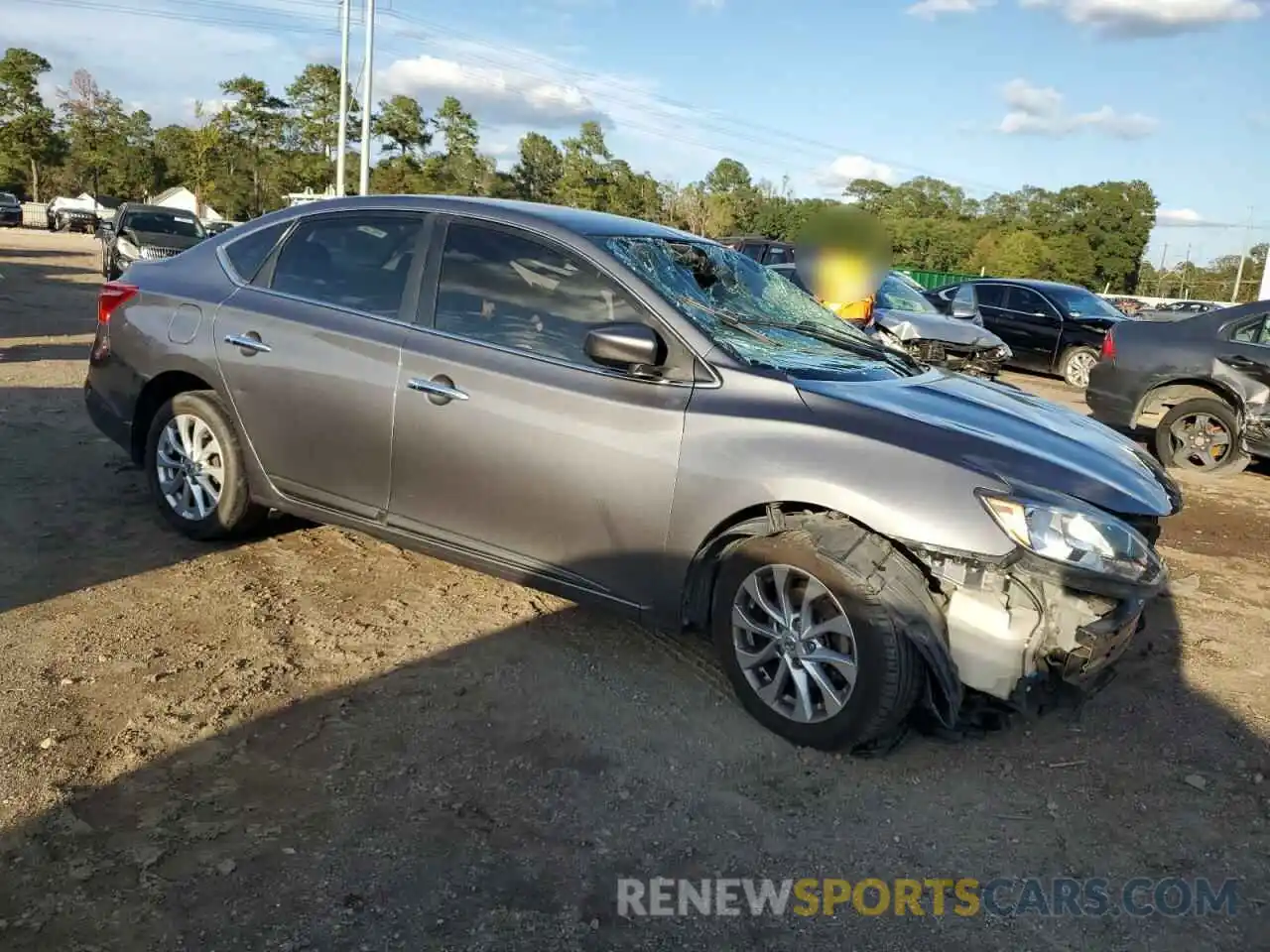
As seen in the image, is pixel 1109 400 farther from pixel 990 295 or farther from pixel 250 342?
pixel 250 342

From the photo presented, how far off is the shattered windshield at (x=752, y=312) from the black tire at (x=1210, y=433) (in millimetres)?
5291

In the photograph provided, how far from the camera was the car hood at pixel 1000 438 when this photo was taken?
125 inches

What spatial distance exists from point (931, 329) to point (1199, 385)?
14.6 feet

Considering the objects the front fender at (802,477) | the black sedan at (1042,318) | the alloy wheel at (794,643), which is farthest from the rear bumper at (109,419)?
the black sedan at (1042,318)

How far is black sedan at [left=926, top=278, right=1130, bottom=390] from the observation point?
14789 mm

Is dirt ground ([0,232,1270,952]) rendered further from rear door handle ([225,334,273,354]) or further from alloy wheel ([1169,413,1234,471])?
alloy wheel ([1169,413,1234,471])

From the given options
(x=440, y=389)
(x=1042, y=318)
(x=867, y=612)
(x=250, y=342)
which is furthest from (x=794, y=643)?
(x=1042, y=318)

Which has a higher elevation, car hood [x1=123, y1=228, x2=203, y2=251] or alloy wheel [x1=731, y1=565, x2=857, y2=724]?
car hood [x1=123, y1=228, x2=203, y2=251]

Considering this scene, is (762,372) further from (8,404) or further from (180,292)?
(8,404)

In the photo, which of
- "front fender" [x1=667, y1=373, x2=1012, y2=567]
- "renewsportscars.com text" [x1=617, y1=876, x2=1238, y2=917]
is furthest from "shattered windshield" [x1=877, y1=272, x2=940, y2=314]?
Answer: "renewsportscars.com text" [x1=617, y1=876, x2=1238, y2=917]

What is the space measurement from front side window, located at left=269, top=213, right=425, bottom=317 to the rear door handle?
10.3 inches

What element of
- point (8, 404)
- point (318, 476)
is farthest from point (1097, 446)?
point (8, 404)

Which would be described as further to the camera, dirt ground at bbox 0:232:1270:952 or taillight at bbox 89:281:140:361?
taillight at bbox 89:281:140:361

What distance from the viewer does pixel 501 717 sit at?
134 inches
